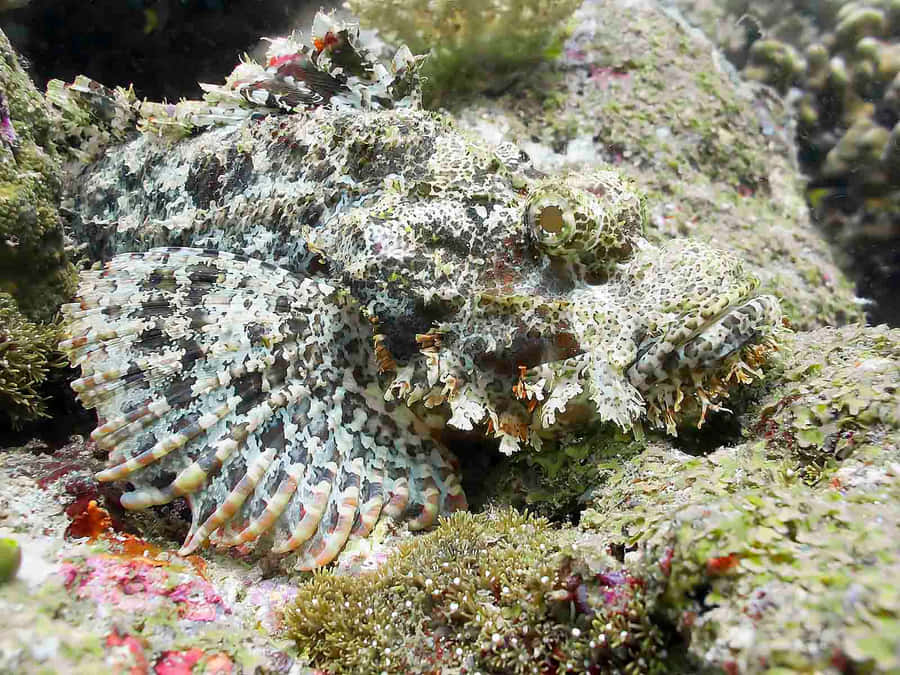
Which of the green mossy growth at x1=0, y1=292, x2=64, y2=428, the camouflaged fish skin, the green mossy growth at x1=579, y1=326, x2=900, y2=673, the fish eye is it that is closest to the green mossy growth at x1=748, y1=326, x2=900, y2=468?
the green mossy growth at x1=579, y1=326, x2=900, y2=673

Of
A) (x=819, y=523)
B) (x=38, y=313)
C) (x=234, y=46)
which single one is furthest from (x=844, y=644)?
(x=234, y=46)

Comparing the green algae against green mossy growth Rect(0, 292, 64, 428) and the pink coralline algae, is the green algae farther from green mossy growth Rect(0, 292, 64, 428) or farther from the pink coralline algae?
the pink coralline algae

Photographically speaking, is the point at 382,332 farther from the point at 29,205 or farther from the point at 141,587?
the point at 29,205

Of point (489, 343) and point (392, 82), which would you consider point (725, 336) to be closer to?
point (489, 343)

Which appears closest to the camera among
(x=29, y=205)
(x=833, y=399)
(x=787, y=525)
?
(x=787, y=525)

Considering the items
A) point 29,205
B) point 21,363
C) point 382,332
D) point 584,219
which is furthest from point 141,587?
point 29,205

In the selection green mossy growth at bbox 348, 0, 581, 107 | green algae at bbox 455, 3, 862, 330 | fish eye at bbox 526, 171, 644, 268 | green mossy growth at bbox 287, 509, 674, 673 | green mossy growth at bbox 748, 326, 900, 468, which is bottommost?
green mossy growth at bbox 287, 509, 674, 673
